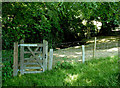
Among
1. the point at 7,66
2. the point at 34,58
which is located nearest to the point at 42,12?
the point at 34,58

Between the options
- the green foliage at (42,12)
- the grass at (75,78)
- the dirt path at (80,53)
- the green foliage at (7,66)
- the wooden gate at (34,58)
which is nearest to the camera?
the grass at (75,78)

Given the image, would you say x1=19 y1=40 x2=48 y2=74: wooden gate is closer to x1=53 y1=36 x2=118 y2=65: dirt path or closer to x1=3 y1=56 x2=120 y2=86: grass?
x1=3 y1=56 x2=120 y2=86: grass

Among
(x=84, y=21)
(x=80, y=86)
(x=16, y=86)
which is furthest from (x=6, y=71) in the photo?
(x=84, y=21)

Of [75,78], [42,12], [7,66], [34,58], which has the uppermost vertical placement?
[42,12]

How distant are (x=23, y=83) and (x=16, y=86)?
25 centimetres

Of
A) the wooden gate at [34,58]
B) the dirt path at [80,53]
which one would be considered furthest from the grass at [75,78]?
the dirt path at [80,53]

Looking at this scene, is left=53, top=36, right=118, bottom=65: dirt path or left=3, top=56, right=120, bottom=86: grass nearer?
left=3, top=56, right=120, bottom=86: grass

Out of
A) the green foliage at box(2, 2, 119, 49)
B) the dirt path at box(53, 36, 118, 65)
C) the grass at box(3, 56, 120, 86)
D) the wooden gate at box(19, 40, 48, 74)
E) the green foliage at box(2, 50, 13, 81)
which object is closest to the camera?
the grass at box(3, 56, 120, 86)

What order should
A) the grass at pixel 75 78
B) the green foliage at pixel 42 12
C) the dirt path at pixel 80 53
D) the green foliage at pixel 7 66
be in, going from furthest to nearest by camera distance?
the dirt path at pixel 80 53, the green foliage at pixel 7 66, the green foliage at pixel 42 12, the grass at pixel 75 78

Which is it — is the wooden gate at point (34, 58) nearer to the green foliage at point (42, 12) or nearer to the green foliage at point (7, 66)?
the green foliage at point (7, 66)

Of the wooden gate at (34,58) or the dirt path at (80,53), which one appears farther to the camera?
the dirt path at (80,53)

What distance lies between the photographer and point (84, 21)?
586 inches

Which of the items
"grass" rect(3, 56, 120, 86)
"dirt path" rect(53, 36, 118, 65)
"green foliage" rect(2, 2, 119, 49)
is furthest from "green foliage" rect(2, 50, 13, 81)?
"dirt path" rect(53, 36, 118, 65)

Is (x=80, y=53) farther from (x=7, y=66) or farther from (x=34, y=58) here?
(x=7, y=66)
